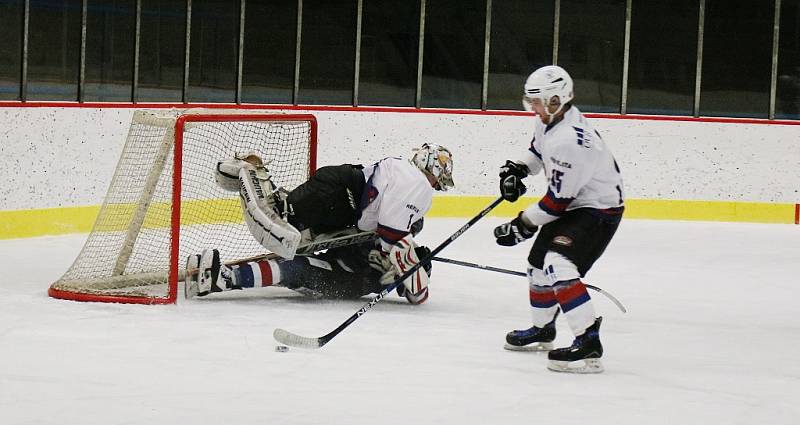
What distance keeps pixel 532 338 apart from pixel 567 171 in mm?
694

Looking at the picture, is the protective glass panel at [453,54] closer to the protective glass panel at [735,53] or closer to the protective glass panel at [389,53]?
the protective glass panel at [389,53]

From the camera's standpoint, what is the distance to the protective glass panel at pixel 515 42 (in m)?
10.5

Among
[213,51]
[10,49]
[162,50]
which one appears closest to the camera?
[10,49]

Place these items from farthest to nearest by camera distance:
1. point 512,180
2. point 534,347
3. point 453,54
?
point 453,54, point 534,347, point 512,180

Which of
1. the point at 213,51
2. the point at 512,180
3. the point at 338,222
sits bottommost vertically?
the point at 338,222

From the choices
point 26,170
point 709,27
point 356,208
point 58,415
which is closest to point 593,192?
point 356,208

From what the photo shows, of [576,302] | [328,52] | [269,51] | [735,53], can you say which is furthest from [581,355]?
[735,53]

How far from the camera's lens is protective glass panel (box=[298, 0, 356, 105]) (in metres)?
9.90

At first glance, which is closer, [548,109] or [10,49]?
[548,109]

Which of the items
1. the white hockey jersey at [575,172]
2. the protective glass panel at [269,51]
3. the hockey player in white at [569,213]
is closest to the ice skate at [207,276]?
the hockey player in white at [569,213]

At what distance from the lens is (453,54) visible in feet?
34.0

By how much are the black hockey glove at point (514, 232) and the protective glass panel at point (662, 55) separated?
642 centimetres

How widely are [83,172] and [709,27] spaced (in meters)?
5.46

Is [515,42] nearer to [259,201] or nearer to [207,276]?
[259,201]
